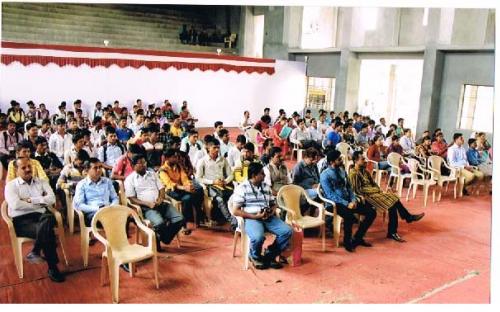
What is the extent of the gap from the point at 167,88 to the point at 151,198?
9218 mm

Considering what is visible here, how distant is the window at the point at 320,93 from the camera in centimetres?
1583

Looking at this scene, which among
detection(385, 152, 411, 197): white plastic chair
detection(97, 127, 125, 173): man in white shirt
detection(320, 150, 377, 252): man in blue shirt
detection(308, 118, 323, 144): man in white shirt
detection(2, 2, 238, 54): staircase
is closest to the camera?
detection(320, 150, 377, 252): man in blue shirt

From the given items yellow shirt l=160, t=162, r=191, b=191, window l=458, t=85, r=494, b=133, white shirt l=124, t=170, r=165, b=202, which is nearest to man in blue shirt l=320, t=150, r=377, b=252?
yellow shirt l=160, t=162, r=191, b=191

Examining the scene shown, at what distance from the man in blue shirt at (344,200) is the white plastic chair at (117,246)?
2.18m

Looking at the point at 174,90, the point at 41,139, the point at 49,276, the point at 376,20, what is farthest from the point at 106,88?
the point at 49,276

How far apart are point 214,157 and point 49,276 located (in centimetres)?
247

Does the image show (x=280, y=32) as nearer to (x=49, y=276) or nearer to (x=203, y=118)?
(x=203, y=118)

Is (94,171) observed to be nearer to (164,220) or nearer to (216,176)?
(164,220)

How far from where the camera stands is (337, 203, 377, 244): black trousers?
516cm

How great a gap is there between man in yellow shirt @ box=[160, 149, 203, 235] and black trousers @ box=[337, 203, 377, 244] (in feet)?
5.65

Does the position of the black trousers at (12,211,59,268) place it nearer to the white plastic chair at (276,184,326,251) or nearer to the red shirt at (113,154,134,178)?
the red shirt at (113,154,134,178)

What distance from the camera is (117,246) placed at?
4070 millimetres

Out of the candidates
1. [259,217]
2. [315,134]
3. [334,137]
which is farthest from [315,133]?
[259,217]

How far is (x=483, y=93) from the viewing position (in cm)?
1091
